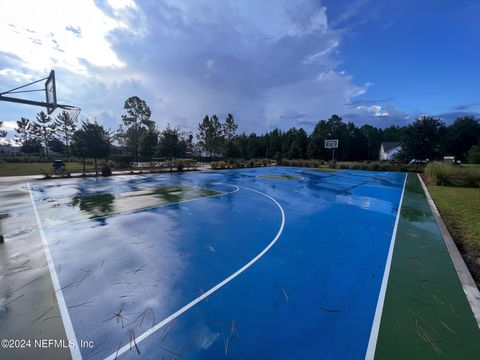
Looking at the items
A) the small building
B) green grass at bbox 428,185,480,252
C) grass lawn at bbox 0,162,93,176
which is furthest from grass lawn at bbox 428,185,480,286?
the small building

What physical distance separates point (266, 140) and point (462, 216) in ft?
174

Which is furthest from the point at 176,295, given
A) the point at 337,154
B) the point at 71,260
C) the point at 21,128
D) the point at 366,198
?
the point at 21,128

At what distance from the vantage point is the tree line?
33531 mm

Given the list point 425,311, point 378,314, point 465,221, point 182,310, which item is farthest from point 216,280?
point 465,221

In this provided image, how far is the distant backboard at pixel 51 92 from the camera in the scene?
11704 millimetres

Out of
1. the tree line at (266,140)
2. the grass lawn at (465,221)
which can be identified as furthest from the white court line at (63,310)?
the tree line at (266,140)

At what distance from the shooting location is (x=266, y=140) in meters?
61.0

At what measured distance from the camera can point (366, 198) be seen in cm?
1345

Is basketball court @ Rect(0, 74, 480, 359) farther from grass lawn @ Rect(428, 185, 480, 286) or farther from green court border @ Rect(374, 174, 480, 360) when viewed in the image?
grass lawn @ Rect(428, 185, 480, 286)

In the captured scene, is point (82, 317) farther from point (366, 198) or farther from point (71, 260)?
point (366, 198)

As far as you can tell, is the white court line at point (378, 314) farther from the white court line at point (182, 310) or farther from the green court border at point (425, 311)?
the white court line at point (182, 310)

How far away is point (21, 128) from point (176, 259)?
237 ft

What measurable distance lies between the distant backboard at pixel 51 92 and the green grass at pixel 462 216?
18359 mm

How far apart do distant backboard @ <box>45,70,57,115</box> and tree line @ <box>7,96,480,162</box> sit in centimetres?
1258
